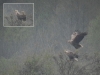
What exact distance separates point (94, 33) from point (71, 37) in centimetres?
33

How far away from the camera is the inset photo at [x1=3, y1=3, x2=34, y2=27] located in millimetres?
7137

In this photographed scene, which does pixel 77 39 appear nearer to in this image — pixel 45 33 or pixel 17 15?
pixel 45 33

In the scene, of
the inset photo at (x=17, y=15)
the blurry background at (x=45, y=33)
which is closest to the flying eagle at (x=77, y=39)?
the blurry background at (x=45, y=33)

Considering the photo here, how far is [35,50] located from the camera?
7.16 metres

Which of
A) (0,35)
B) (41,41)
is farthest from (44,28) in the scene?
(0,35)

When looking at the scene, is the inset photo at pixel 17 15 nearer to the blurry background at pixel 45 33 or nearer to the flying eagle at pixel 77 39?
the blurry background at pixel 45 33

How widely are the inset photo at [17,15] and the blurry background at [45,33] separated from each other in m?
0.03


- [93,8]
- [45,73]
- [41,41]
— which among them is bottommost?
[45,73]

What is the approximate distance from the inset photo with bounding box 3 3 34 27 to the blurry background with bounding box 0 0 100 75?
34 mm

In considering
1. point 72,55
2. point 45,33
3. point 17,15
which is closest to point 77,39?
point 72,55

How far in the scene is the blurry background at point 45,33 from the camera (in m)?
7.14

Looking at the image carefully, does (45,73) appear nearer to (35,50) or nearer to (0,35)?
(35,50)

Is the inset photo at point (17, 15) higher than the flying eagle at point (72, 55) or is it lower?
higher

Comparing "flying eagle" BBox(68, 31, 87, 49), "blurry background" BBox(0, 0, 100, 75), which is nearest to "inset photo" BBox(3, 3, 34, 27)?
"blurry background" BBox(0, 0, 100, 75)
